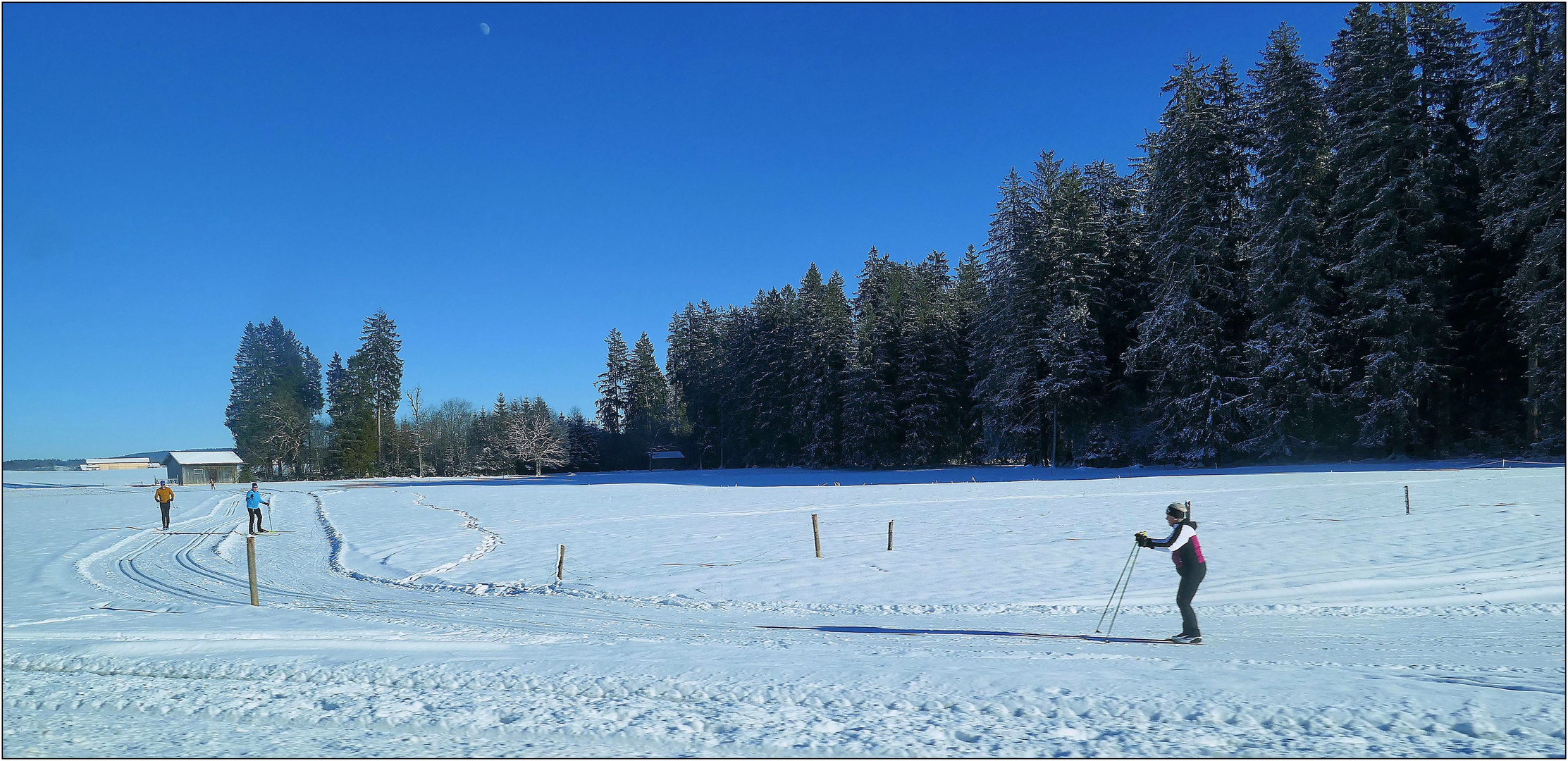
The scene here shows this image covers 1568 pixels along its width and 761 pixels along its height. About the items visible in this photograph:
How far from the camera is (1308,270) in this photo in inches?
1403

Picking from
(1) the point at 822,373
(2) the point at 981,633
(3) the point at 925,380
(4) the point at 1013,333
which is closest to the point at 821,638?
(2) the point at 981,633

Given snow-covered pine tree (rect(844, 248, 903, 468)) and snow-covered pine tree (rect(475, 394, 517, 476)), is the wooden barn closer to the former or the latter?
snow-covered pine tree (rect(475, 394, 517, 476))

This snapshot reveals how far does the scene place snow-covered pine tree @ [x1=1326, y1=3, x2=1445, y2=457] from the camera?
3247 cm

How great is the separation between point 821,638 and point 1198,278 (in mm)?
36627

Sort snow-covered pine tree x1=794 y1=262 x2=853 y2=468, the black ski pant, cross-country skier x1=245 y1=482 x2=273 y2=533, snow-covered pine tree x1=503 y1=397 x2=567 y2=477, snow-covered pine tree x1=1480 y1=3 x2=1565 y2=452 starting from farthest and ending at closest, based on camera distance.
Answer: snow-covered pine tree x1=503 y1=397 x2=567 y2=477, snow-covered pine tree x1=794 y1=262 x2=853 y2=468, snow-covered pine tree x1=1480 y1=3 x2=1565 y2=452, cross-country skier x1=245 y1=482 x2=273 y2=533, the black ski pant

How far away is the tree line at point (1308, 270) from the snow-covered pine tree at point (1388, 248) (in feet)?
0.33

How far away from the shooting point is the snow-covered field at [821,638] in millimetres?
5715

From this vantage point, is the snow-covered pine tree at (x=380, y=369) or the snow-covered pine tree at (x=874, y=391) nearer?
the snow-covered pine tree at (x=874, y=391)

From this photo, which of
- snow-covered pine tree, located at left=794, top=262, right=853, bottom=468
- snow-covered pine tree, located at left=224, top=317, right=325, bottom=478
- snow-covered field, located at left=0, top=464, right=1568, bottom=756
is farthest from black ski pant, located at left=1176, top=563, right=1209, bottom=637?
snow-covered pine tree, located at left=224, top=317, right=325, bottom=478

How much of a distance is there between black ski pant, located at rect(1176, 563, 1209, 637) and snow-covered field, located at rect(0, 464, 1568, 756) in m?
0.37

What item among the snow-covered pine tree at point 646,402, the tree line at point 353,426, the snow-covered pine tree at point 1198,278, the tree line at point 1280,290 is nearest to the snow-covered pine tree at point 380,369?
the tree line at point 353,426

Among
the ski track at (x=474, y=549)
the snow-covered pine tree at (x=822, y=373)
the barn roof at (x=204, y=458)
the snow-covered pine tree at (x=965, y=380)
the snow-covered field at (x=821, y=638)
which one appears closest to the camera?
the snow-covered field at (x=821, y=638)

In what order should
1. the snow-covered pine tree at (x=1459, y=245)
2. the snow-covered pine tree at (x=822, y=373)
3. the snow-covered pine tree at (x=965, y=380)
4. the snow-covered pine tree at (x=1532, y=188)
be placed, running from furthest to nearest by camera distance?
the snow-covered pine tree at (x=822, y=373) < the snow-covered pine tree at (x=965, y=380) < the snow-covered pine tree at (x=1459, y=245) < the snow-covered pine tree at (x=1532, y=188)

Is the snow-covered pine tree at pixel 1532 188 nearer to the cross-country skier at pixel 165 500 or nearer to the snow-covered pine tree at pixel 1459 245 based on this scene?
the snow-covered pine tree at pixel 1459 245
